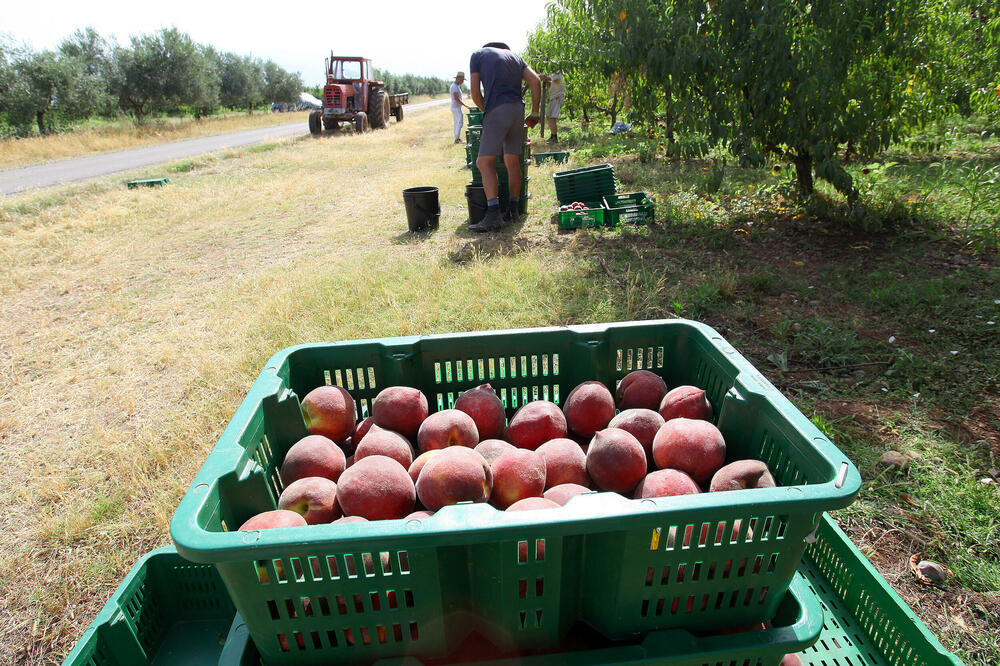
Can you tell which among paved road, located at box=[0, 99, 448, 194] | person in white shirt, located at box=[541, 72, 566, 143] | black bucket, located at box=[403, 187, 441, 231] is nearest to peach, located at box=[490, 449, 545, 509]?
black bucket, located at box=[403, 187, 441, 231]

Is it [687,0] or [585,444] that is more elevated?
[687,0]

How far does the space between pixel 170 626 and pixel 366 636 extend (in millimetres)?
1103

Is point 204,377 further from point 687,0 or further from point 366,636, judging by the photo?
point 687,0

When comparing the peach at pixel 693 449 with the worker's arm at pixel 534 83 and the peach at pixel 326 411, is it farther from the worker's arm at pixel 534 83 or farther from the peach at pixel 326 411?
the worker's arm at pixel 534 83

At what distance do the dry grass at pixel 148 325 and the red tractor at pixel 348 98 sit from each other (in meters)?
13.8

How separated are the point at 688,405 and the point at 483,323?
237 centimetres

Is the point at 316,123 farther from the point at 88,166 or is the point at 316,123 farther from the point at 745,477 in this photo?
the point at 745,477

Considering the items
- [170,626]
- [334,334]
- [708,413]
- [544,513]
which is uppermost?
[544,513]

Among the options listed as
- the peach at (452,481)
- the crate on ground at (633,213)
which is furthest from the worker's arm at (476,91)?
the peach at (452,481)

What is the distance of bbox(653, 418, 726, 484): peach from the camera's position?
1.63 metres

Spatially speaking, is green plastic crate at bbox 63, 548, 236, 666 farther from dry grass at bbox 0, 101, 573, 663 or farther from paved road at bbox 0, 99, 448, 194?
paved road at bbox 0, 99, 448, 194

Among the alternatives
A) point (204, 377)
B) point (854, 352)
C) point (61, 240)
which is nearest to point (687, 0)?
point (854, 352)

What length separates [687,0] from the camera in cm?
543

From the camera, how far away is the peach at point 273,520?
4.39 feet
